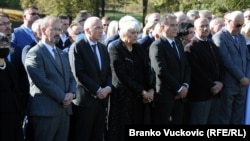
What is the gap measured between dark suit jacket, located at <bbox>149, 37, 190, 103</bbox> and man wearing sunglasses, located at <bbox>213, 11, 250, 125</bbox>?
1.18 metres

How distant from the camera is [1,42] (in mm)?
5512

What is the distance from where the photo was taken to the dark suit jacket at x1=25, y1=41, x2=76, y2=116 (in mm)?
5805

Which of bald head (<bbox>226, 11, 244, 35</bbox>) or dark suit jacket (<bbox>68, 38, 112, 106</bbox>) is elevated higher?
bald head (<bbox>226, 11, 244, 35</bbox>)

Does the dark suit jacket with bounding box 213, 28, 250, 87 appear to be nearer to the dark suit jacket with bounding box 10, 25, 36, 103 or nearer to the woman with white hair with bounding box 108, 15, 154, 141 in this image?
the woman with white hair with bounding box 108, 15, 154, 141

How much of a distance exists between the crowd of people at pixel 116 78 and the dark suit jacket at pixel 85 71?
0.05 feet

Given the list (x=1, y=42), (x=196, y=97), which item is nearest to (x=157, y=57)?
(x=196, y=97)

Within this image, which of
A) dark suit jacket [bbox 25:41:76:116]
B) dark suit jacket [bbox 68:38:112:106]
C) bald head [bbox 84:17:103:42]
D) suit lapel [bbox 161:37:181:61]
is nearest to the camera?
dark suit jacket [bbox 25:41:76:116]

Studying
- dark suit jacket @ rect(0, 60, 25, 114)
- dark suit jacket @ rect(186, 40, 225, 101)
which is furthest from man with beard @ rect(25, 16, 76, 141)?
dark suit jacket @ rect(186, 40, 225, 101)

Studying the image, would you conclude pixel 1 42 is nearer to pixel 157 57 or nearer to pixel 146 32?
pixel 157 57

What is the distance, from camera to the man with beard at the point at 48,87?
5828 millimetres

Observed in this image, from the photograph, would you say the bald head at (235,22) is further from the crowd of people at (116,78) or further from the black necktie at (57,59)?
the black necktie at (57,59)

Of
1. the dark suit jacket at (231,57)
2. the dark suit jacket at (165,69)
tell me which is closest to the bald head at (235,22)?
the dark suit jacket at (231,57)

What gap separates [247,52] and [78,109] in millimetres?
3571

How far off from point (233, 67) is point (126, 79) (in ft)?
7.25
